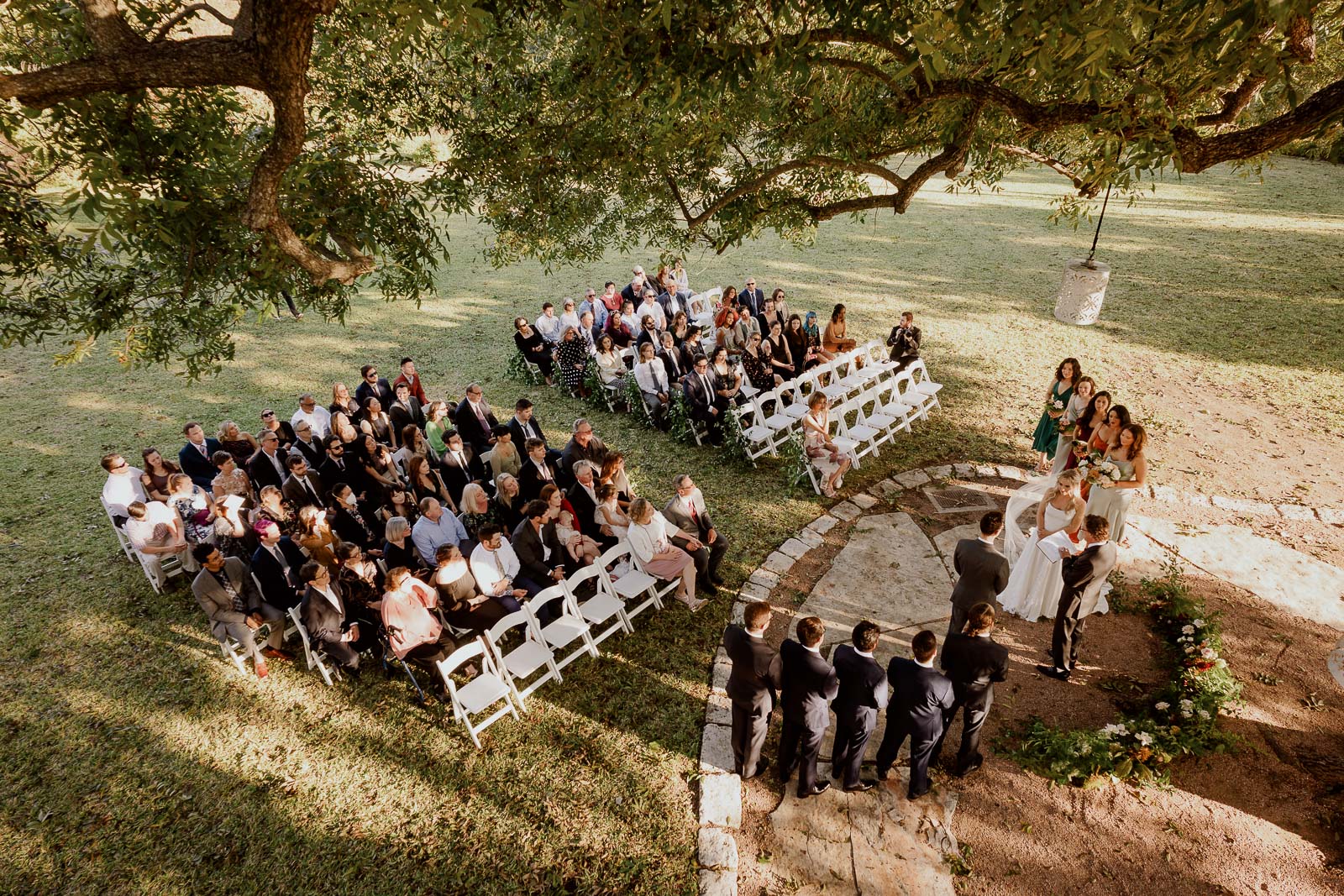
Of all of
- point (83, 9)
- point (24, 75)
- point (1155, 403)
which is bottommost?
point (1155, 403)

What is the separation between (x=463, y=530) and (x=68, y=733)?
381cm

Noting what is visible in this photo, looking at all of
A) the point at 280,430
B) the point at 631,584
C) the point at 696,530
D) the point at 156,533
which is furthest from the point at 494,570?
the point at 280,430

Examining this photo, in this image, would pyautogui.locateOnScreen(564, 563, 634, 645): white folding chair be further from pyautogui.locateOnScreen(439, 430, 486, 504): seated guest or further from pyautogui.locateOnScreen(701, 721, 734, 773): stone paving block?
pyautogui.locateOnScreen(439, 430, 486, 504): seated guest

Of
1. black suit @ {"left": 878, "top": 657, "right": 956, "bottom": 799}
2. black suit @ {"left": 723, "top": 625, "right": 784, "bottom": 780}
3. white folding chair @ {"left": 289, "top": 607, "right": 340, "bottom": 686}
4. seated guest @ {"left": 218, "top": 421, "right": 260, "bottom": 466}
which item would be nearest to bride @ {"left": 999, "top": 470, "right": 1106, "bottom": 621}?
black suit @ {"left": 878, "top": 657, "right": 956, "bottom": 799}

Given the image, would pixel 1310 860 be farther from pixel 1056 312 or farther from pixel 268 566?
pixel 268 566

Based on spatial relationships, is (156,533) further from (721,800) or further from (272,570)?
(721,800)

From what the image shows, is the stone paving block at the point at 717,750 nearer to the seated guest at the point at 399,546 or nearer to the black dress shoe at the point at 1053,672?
the black dress shoe at the point at 1053,672

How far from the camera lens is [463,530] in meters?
7.30

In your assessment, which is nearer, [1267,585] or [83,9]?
[83,9]

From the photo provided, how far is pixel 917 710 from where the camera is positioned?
4.80 meters

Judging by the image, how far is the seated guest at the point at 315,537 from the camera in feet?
22.3

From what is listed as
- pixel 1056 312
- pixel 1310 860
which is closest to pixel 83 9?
pixel 1056 312

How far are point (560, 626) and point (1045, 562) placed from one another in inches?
192

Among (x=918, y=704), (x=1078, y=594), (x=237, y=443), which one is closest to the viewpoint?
(x=918, y=704)
